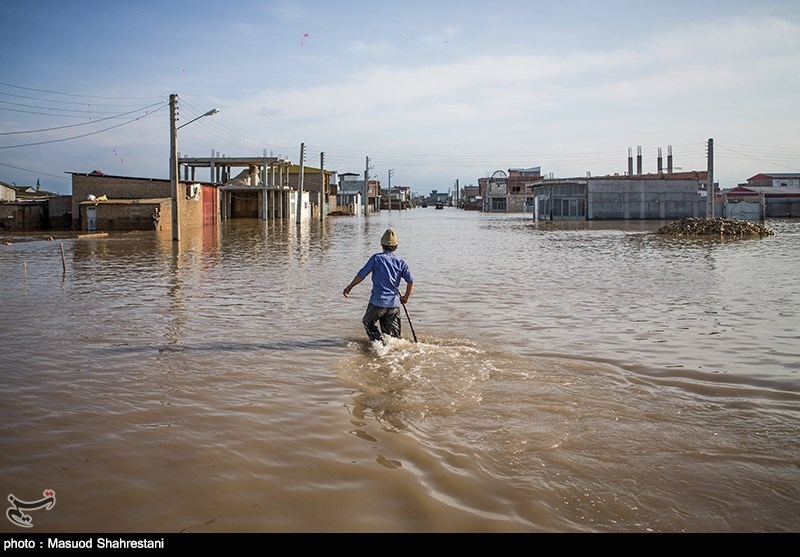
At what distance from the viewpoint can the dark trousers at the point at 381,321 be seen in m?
8.80

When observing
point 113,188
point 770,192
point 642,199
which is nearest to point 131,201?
point 113,188

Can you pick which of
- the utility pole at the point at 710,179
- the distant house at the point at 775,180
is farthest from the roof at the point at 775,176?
the utility pole at the point at 710,179

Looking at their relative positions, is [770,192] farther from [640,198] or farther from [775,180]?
[640,198]

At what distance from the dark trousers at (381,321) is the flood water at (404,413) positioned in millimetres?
270

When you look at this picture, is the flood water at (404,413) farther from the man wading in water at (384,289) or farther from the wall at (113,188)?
the wall at (113,188)

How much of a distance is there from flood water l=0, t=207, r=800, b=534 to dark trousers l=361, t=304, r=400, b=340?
27 centimetres

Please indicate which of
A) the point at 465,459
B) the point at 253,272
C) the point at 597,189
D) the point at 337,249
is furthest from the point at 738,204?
the point at 465,459

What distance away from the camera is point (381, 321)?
29.3ft

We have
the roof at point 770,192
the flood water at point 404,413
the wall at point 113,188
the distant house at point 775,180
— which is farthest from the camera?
the distant house at point 775,180

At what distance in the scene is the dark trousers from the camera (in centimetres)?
880

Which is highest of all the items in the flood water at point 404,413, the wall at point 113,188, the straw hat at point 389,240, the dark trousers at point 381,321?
the wall at point 113,188

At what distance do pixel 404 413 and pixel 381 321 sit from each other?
9.60 ft

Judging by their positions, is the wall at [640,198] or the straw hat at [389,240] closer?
the straw hat at [389,240]

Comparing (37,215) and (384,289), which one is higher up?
(37,215)
